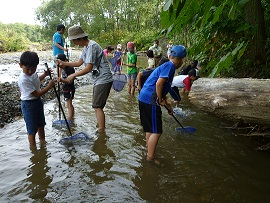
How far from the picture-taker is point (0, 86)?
830 centimetres

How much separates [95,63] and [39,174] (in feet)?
6.64

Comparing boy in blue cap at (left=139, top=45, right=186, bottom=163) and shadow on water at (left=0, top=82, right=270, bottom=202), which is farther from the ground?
boy in blue cap at (left=139, top=45, right=186, bottom=163)

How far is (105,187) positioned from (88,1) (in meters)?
43.2

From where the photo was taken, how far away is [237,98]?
11.4 ft

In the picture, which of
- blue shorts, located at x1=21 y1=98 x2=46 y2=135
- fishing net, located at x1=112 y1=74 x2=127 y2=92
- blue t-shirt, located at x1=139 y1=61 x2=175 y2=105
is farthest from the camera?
fishing net, located at x1=112 y1=74 x2=127 y2=92

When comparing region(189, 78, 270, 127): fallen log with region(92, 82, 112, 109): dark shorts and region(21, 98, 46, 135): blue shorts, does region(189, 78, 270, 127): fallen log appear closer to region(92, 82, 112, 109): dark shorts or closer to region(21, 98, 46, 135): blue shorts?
region(92, 82, 112, 109): dark shorts

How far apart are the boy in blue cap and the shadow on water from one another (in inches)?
22.8

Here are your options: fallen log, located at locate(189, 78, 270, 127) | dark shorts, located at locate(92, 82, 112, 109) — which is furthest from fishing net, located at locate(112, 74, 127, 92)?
fallen log, located at locate(189, 78, 270, 127)

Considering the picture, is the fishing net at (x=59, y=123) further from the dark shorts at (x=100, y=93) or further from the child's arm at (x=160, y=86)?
the child's arm at (x=160, y=86)

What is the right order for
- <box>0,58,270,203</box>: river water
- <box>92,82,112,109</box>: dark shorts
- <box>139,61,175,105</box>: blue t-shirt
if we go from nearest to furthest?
1. <box>0,58,270,203</box>: river water
2. <box>139,61,175,105</box>: blue t-shirt
3. <box>92,82,112,109</box>: dark shorts

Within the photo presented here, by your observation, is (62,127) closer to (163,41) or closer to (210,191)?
(210,191)

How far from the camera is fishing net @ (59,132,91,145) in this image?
427cm

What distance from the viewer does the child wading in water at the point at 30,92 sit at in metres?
3.43

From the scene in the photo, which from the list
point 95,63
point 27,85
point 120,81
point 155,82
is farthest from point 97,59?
point 120,81
